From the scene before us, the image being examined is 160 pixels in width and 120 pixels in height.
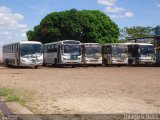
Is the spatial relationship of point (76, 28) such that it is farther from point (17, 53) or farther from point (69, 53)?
point (17, 53)

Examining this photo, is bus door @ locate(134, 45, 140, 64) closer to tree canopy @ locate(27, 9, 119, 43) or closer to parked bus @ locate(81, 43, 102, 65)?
parked bus @ locate(81, 43, 102, 65)

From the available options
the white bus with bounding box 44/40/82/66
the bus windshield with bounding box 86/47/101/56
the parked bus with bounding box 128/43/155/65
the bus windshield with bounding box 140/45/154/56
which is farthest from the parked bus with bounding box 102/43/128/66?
the white bus with bounding box 44/40/82/66

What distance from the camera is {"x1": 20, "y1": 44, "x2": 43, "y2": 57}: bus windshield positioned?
37.6m

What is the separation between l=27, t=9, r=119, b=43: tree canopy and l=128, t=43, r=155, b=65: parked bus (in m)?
13.8

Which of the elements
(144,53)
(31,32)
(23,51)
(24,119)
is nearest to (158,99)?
(24,119)

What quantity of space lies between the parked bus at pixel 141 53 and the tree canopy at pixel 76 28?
45.2 feet

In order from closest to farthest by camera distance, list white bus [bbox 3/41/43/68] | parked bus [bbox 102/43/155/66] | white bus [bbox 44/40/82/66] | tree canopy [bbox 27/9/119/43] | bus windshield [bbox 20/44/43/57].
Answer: white bus [bbox 3/41/43/68] < bus windshield [bbox 20/44/43/57] < white bus [bbox 44/40/82/66] < parked bus [bbox 102/43/155/66] < tree canopy [bbox 27/9/119/43]

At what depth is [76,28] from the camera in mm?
57438

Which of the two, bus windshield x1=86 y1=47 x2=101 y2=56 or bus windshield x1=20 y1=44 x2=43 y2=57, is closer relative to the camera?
bus windshield x1=20 y1=44 x2=43 y2=57

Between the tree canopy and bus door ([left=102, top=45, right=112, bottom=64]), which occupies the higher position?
the tree canopy

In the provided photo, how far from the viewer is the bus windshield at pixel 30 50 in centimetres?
3756

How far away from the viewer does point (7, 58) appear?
4488 cm

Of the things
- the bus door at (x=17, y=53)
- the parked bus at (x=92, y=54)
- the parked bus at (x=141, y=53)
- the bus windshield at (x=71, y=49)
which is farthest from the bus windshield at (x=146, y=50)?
the bus door at (x=17, y=53)

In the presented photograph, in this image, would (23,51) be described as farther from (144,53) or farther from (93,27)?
(93,27)
